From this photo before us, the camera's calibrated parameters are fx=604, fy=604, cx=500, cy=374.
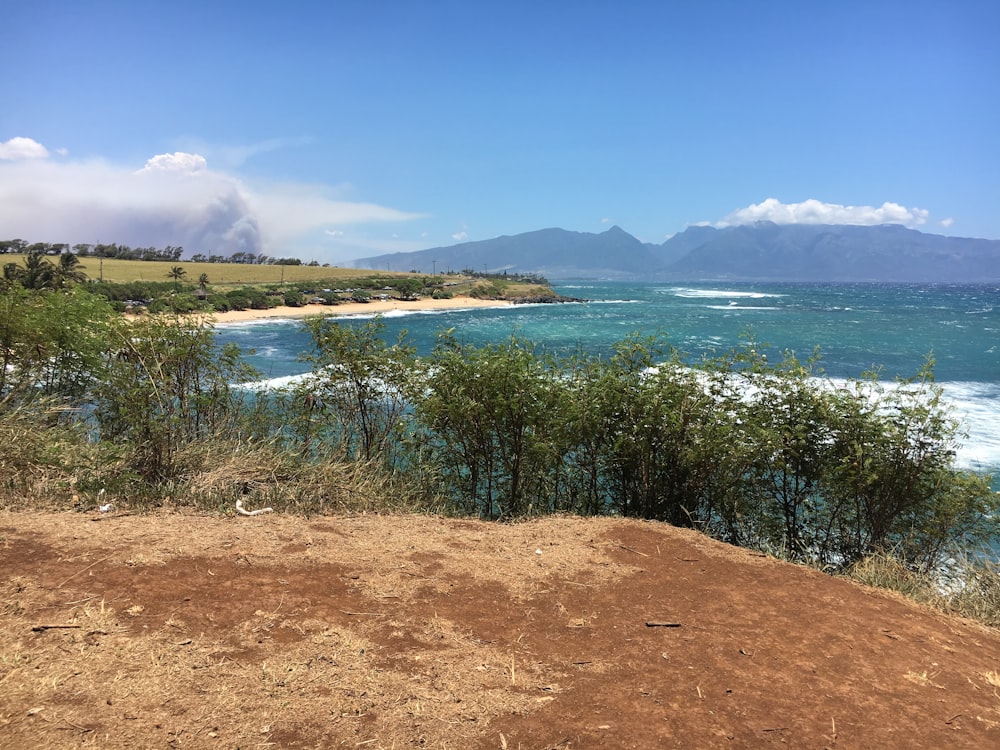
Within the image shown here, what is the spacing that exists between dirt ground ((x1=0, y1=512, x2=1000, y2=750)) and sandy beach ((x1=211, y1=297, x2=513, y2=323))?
Result: 54471mm

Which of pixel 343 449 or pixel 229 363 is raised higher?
pixel 229 363

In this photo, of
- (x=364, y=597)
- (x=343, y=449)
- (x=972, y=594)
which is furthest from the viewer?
(x=343, y=449)

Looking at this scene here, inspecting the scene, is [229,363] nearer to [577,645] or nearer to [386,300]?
[577,645]

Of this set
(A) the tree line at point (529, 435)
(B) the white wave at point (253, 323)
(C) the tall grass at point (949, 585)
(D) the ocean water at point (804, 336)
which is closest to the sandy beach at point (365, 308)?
(B) the white wave at point (253, 323)

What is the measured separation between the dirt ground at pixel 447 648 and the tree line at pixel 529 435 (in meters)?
2.02

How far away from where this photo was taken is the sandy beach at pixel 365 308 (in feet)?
234

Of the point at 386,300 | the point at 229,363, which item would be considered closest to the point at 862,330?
the point at 386,300

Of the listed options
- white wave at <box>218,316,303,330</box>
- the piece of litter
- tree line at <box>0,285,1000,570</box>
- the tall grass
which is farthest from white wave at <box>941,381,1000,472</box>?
white wave at <box>218,316,303,330</box>

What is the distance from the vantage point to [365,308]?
278 ft

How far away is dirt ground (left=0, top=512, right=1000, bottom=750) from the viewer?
347 centimetres

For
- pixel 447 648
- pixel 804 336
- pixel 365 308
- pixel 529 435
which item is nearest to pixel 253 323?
pixel 365 308

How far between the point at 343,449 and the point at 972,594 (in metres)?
7.99

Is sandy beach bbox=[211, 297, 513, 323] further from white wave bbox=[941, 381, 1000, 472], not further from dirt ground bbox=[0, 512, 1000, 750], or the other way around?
dirt ground bbox=[0, 512, 1000, 750]

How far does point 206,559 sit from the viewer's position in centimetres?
548
